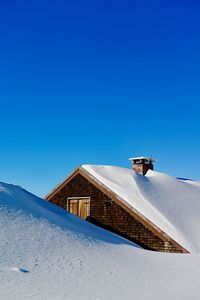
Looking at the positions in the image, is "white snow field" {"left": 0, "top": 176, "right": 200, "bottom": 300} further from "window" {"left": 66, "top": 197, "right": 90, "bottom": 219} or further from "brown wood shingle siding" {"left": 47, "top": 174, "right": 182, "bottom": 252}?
"window" {"left": 66, "top": 197, "right": 90, "bottom": 219}

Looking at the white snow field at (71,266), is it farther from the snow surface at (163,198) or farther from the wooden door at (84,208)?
the wooden door at (84,208)

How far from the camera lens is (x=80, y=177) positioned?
1778cm

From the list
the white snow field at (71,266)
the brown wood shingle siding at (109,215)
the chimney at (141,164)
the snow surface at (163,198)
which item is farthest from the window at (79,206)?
the white snow field at (71,266)

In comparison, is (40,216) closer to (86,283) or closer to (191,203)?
(86,283)

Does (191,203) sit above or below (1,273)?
above

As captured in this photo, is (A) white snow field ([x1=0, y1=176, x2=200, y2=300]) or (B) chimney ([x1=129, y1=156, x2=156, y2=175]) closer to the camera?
(A) white snow field ([x1=0, y1=176, x2=200, y2=300])

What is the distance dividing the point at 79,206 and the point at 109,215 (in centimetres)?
236

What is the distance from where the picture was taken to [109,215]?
1578 centimetres

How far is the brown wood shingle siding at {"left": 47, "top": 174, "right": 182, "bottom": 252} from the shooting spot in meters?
13.7

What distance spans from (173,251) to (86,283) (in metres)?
7.22

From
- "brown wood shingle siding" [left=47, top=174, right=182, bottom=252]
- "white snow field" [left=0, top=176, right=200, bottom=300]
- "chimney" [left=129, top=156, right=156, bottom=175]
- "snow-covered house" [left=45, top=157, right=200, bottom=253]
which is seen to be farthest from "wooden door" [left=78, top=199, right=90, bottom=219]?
"white snow field" [left=0, top=176, right=200, bottom=300]

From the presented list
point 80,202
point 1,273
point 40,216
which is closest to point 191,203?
point 80,202

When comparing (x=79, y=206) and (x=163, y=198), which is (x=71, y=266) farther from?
(x=79, y=206)

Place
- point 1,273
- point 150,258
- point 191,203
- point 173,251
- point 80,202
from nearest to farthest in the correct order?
1. point 1,273
2. point 150,258
3. point 173,251
4. point 191,203
5. point 80,202
